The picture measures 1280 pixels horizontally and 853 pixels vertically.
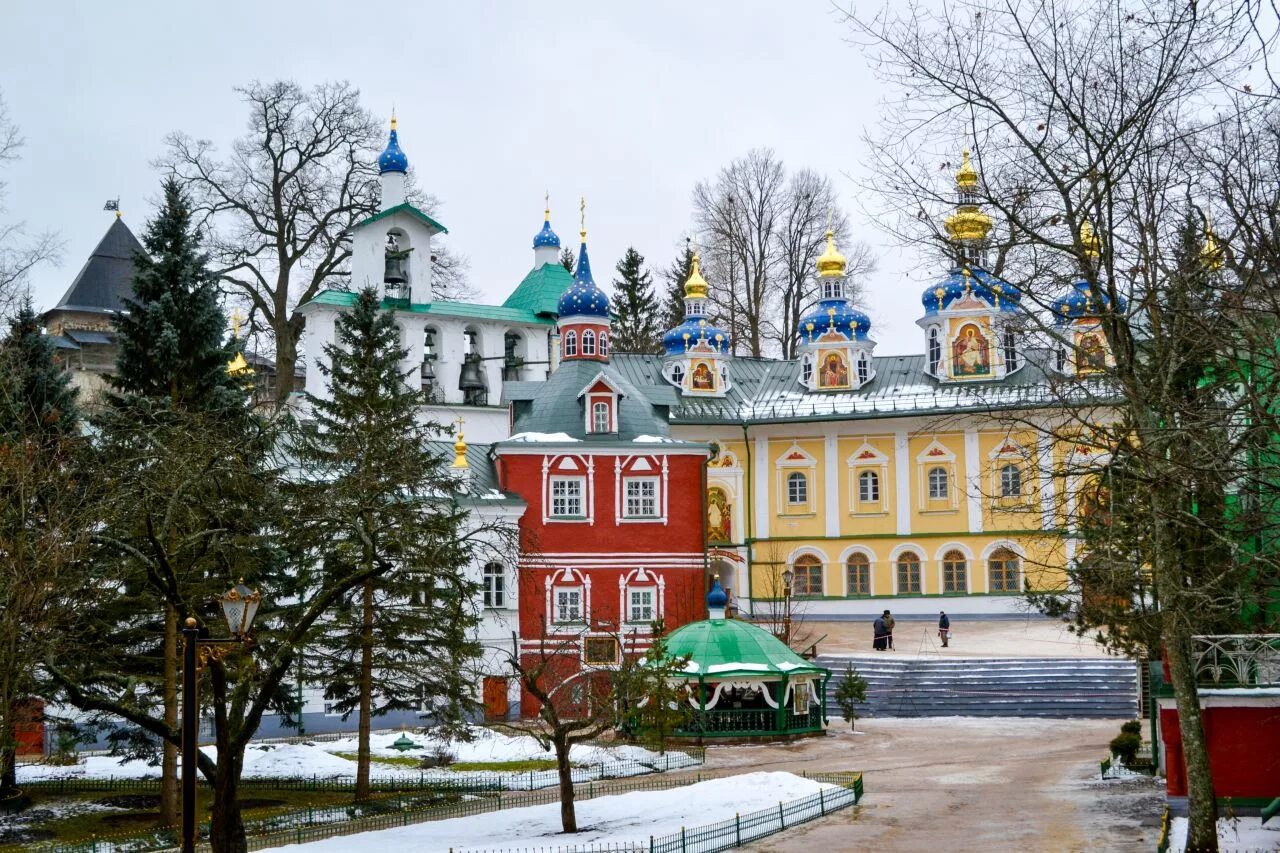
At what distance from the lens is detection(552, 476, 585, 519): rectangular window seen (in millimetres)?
40844

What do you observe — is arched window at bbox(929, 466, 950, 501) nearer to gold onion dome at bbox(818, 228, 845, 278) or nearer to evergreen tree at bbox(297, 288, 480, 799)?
gold onion dome at bbox(818, 228, 845, 278)

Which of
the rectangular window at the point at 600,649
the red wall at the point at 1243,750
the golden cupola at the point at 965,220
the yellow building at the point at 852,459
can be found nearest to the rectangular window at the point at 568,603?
the rectangular window at the point at 600,649

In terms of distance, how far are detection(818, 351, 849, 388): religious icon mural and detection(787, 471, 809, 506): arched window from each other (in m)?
3.34

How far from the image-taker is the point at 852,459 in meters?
52.6

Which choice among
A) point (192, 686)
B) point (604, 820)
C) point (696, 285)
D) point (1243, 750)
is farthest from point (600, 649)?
point (192, 686)

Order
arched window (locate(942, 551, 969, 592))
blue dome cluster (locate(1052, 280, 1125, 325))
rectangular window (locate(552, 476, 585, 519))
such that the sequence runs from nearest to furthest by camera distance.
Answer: blue dome cluster (locate(1052, 280, 1125, 325)) < rectangular window (locate(552, 476, 585, 519)) < arched window (locate(942, 551, 969, 592))

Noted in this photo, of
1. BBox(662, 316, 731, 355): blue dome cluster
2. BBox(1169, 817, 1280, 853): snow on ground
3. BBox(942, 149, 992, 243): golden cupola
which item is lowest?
BBox(1169, 817, 1280, 853): snow on ground

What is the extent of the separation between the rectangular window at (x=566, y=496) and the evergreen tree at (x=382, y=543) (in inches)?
394

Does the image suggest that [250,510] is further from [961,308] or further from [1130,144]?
[961,308]

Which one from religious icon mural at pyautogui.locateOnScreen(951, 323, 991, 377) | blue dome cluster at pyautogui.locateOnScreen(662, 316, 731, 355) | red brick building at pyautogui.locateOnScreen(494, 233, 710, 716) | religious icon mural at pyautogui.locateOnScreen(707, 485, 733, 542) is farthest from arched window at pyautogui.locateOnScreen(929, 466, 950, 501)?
red brick building at pyautogui.locateOnScreen(494, 233, 710, 716)

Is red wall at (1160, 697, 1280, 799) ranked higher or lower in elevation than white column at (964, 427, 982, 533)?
lower

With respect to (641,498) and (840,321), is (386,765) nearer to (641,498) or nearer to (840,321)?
(641,498)

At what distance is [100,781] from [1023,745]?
18.1m

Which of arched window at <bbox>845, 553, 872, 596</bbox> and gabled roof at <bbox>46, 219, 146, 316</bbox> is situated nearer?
arched window at <bbox>845, 553, 872, 596</bbox>
